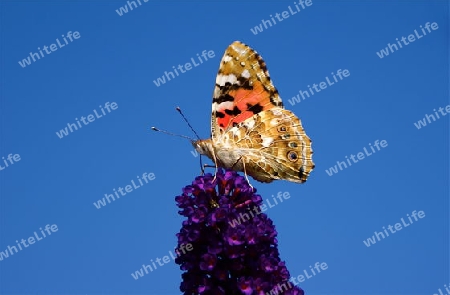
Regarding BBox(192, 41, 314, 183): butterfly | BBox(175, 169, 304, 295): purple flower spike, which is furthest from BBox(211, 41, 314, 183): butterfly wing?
BBox(175, 169, 304, 295): purple flower spike

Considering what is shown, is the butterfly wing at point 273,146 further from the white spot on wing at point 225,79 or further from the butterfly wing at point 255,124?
the white spot on wing at point 225,79

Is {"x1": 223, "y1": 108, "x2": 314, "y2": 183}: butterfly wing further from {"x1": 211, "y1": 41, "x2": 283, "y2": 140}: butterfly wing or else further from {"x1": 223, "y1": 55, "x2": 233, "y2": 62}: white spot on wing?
{"x1": 223, "y1": 55, "x2": 233, "y2": 62}: white spot on wing

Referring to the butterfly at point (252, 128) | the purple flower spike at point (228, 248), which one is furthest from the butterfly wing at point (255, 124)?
the purple flower spike at point (228, 248)

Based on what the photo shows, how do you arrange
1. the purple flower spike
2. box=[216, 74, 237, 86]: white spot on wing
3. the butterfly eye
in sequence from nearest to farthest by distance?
1. the purple flower spike
2. the butterfly eye
3. box=[216, 74, 237, 86]: white spot on wing

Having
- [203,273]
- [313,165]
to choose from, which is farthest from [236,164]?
[203,273]

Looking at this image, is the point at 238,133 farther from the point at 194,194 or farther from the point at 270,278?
the point at 270,278

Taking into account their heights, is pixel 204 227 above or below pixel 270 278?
above
